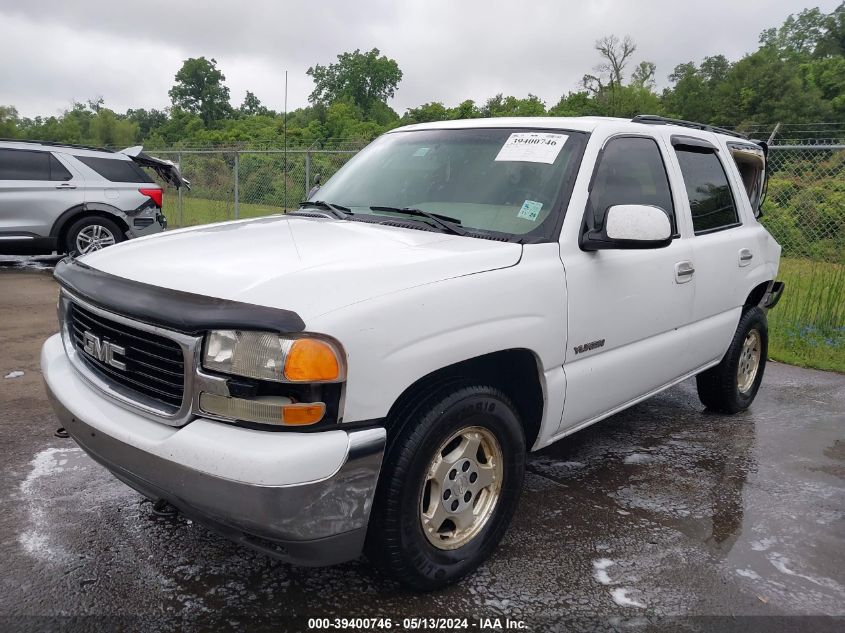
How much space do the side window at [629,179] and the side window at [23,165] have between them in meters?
9.04

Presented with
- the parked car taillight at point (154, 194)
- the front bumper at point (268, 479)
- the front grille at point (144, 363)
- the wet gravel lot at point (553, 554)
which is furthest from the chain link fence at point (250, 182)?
the front bumper at point (268, 479)

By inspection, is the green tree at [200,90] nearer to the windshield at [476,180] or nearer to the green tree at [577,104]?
the green tree at [577,104]

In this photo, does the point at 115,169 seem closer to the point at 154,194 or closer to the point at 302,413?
the point at 154,194

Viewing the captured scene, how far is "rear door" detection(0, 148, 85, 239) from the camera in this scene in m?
9.96

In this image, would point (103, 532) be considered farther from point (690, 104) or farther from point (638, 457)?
point (690, 104)

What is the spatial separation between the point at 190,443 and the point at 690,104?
169ft

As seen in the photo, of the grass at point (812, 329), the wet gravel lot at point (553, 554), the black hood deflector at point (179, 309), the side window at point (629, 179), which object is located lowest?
the wet gravel lot at point (553, 554)

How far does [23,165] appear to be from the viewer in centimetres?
1008

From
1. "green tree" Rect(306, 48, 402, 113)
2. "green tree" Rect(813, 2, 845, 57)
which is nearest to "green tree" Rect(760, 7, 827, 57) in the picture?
"green tree" Rect(813, 2, 845, 57)

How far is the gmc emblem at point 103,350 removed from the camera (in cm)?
260

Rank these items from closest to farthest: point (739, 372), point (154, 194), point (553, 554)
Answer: point (553, 554) → point (739, 372) → point (154, 194)

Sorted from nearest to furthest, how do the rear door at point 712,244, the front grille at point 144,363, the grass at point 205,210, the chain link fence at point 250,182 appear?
the front grille at point 144,363, the rear door at point 712,244, the chain link fence at point 250,182, the grass at point 205,210

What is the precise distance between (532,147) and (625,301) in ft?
2.85

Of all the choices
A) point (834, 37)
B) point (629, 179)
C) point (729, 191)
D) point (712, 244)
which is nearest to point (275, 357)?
point (629, 179)
